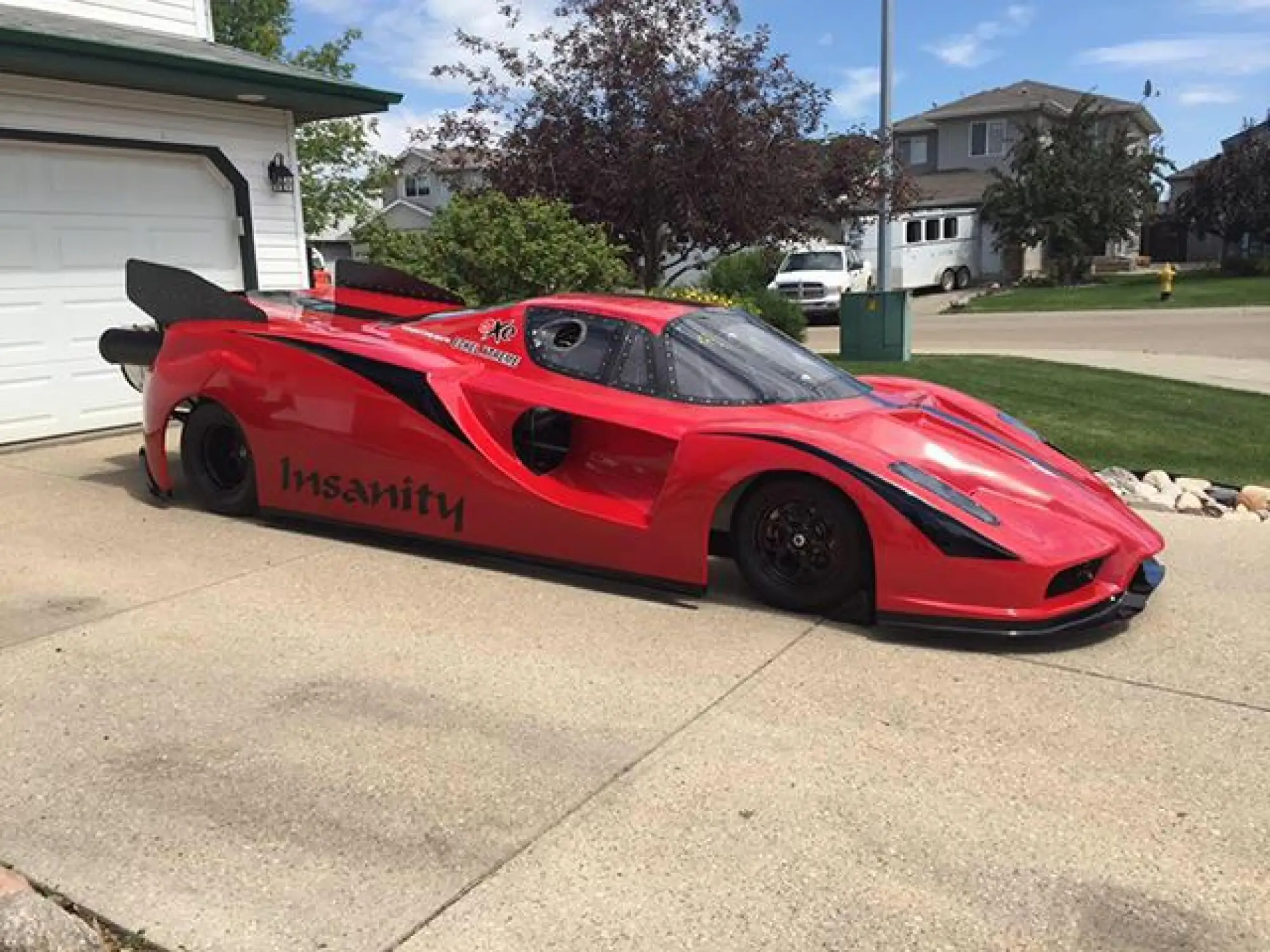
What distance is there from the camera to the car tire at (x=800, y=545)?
454 cm

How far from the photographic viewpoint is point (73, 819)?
10.0 ft

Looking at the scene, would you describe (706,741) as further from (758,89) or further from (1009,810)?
(758,89)

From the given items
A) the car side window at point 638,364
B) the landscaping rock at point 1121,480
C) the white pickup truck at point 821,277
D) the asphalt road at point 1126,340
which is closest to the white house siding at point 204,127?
the car side window at point 638,364

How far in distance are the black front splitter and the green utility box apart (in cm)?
1028

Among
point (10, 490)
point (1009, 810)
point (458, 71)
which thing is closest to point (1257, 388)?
point (458, 71)

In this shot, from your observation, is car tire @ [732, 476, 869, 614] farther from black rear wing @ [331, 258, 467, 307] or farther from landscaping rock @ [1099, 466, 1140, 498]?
black rear wing @ [331, 258, 467, 307]

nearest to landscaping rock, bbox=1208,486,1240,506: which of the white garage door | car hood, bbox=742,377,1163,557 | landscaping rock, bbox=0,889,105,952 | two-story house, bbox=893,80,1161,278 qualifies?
car hood, bbox=742,377,1163,557

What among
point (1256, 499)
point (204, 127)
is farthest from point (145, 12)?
point (1256, 499)

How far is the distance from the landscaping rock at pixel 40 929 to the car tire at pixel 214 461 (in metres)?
3.96

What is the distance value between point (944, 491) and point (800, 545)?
0.65m

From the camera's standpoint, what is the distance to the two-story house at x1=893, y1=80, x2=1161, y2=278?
45131 millimetres

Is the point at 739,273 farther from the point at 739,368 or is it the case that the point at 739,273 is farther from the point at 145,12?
the point at 739,368

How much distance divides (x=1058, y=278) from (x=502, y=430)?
37864 millimetres

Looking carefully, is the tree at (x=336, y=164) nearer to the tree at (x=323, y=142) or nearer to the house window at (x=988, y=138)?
the tree at (x=323, y=142)
